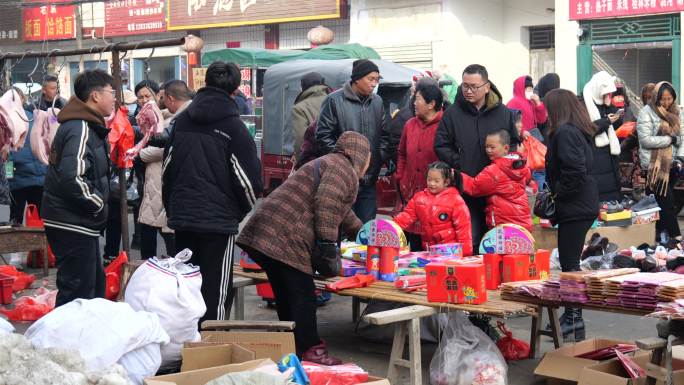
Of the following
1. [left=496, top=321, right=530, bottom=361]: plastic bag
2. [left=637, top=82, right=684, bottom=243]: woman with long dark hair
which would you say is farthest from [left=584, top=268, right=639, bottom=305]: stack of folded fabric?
[left=637, top=82, right=684, bottom=243]: woman with long dark hair

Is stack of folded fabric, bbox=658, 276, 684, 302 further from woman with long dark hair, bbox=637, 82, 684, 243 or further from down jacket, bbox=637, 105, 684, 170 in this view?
down jacket, bbox=637, 105, 684, 170

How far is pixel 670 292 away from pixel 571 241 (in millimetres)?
1922

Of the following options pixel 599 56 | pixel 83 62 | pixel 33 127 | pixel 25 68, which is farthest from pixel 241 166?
pixel 25 68

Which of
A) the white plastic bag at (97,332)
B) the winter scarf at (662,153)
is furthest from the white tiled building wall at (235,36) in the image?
the white plastic bag at (97,332)

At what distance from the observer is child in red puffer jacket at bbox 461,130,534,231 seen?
779 cm

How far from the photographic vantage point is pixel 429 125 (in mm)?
8484

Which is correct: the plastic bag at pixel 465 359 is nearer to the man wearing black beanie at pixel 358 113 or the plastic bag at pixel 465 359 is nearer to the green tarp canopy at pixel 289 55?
the man wearing black beanie at pixel 358 113

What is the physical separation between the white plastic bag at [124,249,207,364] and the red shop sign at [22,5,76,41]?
94.7ft

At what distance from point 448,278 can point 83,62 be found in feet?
94.2

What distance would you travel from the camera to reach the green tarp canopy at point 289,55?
2038 cm

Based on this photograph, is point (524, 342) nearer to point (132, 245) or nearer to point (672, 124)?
point (672, 124)

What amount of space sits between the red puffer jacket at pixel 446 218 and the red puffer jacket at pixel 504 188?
27 centimetres

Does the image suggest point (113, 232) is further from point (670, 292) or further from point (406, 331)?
point (670, 292)

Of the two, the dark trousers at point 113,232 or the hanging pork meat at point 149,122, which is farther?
the dark trousers at point 113,232
